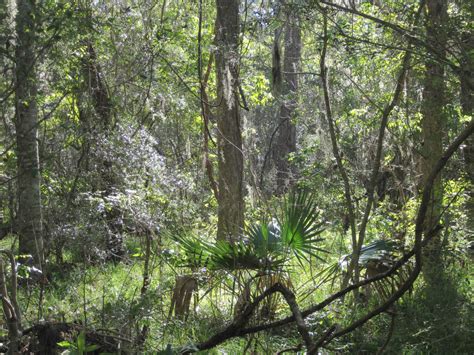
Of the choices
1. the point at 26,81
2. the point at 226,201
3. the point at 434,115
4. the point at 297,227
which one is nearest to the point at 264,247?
the point at 297,227

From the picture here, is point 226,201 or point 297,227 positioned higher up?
point 226,201

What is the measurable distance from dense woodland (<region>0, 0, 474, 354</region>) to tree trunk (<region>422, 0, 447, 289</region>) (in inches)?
1.3

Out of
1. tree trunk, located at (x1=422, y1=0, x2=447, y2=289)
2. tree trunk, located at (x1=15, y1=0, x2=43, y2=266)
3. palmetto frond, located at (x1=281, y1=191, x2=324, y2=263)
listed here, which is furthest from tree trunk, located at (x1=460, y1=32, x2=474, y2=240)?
tree trunk, located at (x1=15, y1=0, x2=43, y2=266)

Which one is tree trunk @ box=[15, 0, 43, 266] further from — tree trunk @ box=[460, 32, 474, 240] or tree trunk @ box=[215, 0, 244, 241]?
tree trunk @ box=[460, 32, 474, 240]

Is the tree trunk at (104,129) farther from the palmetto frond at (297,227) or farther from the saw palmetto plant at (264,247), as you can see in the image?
the palmetto frond at (297,227)

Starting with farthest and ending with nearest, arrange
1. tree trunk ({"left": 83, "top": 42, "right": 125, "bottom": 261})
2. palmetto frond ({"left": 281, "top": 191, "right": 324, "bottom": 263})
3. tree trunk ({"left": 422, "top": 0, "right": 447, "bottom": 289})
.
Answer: tree trunk ({"left": 83, "top": 42, "right": 125, "bottom": 261}) < tree trunk ({"left": 422, "top": 0, "right": 447, "bottom": 289}) < palmetto frond ({"left": 281, "top": 191, "right": 324, "bottom": 263})

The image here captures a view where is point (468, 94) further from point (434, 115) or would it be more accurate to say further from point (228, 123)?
point (228, 123)

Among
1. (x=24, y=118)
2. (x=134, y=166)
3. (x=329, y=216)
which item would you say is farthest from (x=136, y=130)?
(x=329, y=216)

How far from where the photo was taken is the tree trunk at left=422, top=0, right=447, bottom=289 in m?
6.03

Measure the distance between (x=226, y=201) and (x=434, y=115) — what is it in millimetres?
3188

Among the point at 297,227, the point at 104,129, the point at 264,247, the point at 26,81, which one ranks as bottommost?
the point at 264,247

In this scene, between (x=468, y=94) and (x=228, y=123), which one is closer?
(x=468, y=94)

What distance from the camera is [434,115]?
729 centimetres

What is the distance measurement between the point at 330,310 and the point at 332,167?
19.1 feet
